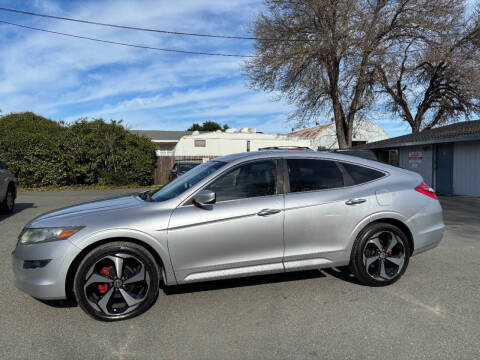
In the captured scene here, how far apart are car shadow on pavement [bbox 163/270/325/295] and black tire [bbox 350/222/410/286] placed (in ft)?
2.06

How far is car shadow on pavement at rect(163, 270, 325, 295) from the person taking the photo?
12.9 feet

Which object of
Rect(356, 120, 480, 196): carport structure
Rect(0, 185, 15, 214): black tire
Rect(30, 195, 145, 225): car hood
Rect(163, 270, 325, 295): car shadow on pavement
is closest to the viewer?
Rect(30, 195, 145, 225): car hood

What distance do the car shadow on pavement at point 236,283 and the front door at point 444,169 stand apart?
13.7 meters

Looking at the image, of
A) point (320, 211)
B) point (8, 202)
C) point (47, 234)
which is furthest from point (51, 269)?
point (8, 202)

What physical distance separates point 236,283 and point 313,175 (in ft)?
5.20

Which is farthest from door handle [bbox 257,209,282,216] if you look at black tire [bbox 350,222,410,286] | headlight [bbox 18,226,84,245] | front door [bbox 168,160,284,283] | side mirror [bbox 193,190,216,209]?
headlight [bbox 18,226,84,245]

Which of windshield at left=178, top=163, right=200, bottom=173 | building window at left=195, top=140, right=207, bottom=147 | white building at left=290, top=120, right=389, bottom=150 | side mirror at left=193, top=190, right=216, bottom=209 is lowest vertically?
side mirror at left=193, top=190, right=216, bottom=209

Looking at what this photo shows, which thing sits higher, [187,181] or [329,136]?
[329,136]

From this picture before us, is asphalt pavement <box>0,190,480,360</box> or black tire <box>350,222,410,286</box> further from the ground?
black tire <box>350,222,410,286</box>

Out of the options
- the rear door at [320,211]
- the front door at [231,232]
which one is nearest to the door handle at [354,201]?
the rear door at [320,211]

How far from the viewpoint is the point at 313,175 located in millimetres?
3902

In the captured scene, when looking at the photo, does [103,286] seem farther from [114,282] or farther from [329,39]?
[329,39]

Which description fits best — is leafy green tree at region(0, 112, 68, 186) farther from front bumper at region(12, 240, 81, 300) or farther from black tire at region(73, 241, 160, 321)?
black tire at region(73, 241, 160, 321)

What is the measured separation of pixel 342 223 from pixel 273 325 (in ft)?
4.42
